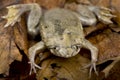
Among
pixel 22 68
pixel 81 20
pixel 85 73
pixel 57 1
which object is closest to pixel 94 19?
pixel 81 20

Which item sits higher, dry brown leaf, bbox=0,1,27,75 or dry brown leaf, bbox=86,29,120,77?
dry brown leaf, bbox=0,1,27,75

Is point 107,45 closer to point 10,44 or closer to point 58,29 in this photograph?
point 58,29

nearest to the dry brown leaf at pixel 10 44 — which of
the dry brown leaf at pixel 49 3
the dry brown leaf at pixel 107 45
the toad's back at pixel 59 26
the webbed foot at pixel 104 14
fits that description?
the toad's back at pixel 59 26

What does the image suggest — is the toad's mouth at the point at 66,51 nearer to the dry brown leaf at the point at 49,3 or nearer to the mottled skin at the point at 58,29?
the mottled skin at the point at 58,29

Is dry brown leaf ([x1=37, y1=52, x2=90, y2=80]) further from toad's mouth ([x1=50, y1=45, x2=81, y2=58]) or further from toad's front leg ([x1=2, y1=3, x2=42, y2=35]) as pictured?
toad's front leg ([x1=2, y1=3, x2=42, y2=35])

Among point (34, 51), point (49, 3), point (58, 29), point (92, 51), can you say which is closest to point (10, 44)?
point (34, 51)

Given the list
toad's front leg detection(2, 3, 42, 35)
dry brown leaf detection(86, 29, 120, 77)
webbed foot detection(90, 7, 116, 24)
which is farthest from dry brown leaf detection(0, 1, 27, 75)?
webbed foot detection(90, 7, 116, 24)

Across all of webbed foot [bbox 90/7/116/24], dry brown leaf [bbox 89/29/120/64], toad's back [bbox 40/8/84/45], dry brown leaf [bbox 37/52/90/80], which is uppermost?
toad's back [bbox 40/8/84/45]

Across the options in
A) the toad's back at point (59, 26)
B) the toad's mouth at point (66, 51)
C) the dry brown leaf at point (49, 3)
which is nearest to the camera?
the toad's mouth at point (66, 51)
